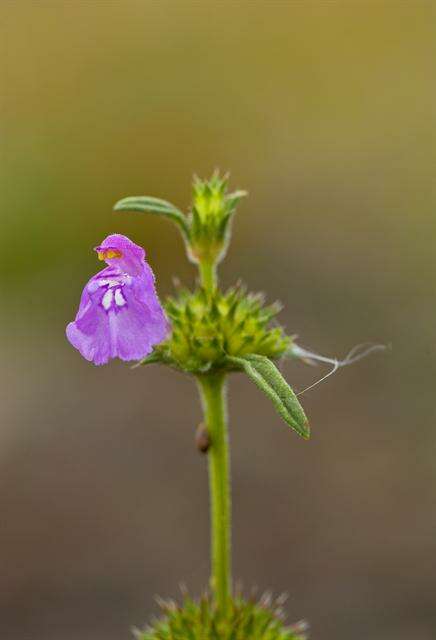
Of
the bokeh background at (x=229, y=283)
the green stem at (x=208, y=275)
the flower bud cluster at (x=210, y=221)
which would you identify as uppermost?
the bokeh background at (x=229, y=283)

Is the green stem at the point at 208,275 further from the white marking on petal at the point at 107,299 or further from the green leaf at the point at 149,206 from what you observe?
the white marking on petal at the point at 107,299

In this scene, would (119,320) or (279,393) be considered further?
(119,320)

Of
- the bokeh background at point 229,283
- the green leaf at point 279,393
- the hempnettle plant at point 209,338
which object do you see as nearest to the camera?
the green leaf at point 279,393

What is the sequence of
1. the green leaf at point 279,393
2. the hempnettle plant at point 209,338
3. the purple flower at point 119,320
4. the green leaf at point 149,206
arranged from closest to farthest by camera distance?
1. the green leaf at point 279,393
2. the purple flower at point 119,320
3. the hempnettle plant at point 209,338
4. the green leaf at point 149,206

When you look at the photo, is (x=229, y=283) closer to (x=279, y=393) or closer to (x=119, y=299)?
(x=119, y=299)

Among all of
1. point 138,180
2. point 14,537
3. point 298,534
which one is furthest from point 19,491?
point 138,180

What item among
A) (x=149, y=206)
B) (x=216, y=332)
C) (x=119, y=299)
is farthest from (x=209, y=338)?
(x=149, y=206)

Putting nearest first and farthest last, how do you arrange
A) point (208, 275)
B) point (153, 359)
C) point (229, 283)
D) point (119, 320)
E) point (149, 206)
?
point (119, 320) → point (153, 359) → point (149, 206) → point (208, 275) → point (229, 283)

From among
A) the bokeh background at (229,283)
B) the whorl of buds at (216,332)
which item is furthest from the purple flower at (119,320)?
the bokeh background at (229,283)
